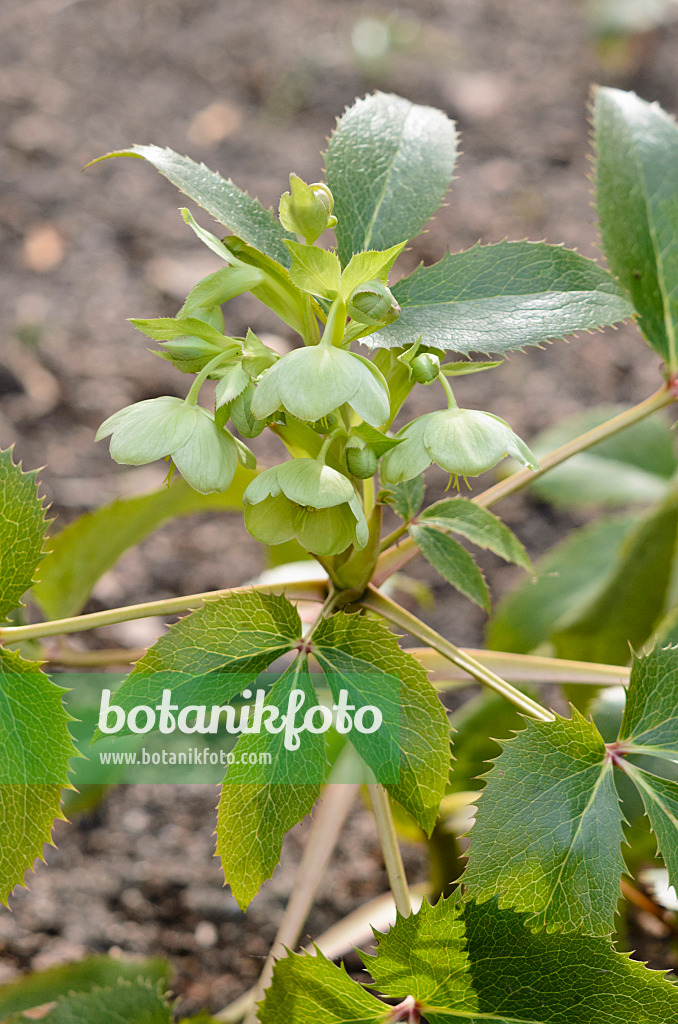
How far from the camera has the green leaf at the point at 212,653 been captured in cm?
54

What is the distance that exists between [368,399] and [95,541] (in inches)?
18.8

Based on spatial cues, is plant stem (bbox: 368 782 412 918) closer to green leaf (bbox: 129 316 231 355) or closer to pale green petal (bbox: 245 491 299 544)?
pale green petal (bbox: 245 491 299 544)

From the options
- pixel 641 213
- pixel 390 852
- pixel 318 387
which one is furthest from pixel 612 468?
pixel 318 387

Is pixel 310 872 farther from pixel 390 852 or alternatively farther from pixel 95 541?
pixel 95 541

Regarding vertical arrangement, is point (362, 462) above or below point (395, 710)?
above

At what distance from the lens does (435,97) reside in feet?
6.57

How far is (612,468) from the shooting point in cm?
121

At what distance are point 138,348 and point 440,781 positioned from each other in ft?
3.72

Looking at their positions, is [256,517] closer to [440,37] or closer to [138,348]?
[138,348]

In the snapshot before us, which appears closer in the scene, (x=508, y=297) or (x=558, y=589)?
(x=508, y=297)

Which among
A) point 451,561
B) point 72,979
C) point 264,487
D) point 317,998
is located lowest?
point 72,979

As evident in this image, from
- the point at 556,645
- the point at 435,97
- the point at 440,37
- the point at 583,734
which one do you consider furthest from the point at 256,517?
the point at 440,37

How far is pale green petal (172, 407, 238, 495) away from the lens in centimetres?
50

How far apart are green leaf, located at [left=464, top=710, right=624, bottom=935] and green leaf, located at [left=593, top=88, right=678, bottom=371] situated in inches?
14.8
